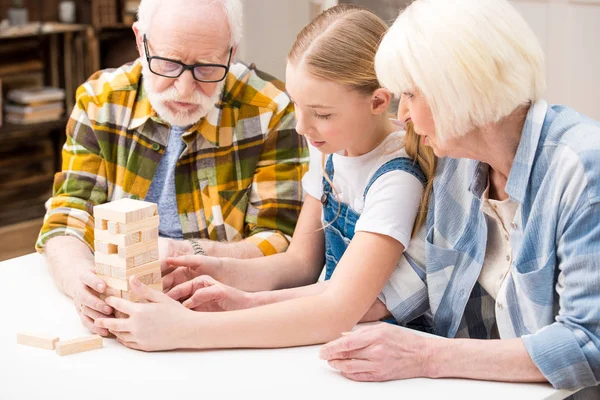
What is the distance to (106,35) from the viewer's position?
455 centimetres

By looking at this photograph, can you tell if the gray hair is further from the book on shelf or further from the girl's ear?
the book on shelf

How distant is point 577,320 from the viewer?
1.37m

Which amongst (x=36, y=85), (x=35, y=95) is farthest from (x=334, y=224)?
(x=36, y=85)

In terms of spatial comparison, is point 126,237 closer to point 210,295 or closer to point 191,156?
point 210,295

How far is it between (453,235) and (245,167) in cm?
70

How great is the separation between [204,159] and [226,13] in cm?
37

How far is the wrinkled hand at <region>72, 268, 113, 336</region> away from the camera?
1.62m

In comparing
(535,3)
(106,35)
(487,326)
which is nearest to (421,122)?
(487,326)

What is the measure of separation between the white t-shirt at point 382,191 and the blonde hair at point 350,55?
0.03 meters

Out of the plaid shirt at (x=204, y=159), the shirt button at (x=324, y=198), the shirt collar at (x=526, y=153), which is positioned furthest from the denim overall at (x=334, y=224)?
the shirt collar at (x=526, y=153)

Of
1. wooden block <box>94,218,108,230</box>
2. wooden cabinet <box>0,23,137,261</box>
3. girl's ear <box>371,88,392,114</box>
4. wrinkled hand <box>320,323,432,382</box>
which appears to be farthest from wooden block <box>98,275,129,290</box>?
wooden cabinet <box>0,23,137,261</box>

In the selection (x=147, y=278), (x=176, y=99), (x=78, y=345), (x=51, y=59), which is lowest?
(x=51, y=59)

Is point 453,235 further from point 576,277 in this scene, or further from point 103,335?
point 103,335

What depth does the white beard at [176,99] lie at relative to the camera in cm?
202
